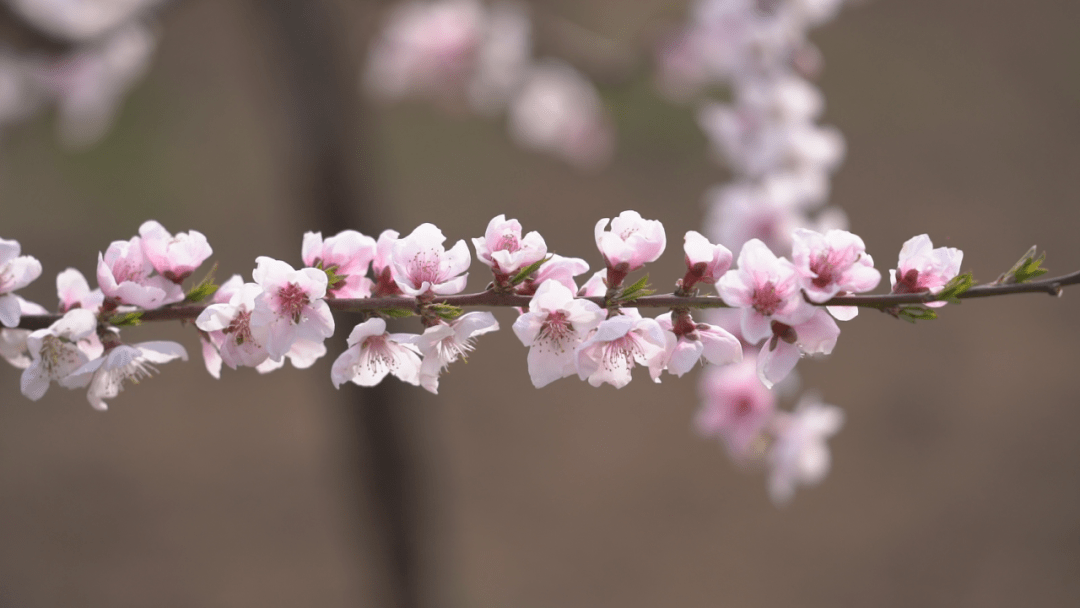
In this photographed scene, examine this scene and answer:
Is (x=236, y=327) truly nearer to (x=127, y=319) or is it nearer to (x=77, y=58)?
(x=127, y=319)

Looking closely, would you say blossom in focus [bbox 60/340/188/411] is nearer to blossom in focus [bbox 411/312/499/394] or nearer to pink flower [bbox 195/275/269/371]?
pink flower [bbox 195/275/269/371]

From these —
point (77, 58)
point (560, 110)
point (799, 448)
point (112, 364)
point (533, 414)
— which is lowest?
point (799, 448)

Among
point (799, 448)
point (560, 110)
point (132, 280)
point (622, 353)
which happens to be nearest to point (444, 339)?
point (622, 353)

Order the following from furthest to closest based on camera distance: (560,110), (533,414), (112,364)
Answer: (533,414)
(560,110)
(112,364)

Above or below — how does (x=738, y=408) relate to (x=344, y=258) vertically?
below

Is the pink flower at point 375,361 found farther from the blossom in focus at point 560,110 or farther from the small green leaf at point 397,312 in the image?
the blossom in focus at point 560,110

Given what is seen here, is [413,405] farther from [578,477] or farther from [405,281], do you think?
[405,281]

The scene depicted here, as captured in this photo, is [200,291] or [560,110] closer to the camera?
[200,291]

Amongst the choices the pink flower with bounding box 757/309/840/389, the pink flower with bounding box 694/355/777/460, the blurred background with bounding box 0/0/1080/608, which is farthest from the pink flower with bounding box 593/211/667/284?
the blurred background with bounding box 0/0/1080/608
